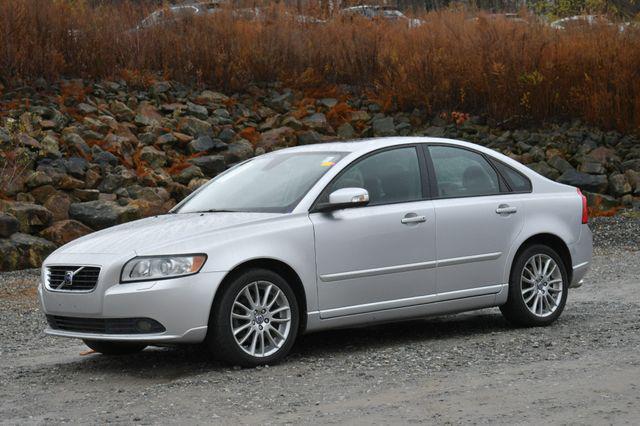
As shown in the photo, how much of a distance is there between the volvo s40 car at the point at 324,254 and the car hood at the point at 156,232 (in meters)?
0.02

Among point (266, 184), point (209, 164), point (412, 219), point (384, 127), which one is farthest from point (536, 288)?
point (384, 127)

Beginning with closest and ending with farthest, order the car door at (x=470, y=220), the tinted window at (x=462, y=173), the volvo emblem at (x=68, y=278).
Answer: the volvo emblem at (x=68, y=278)
the car door at (x=470, y=220)
the tinted window at (x=462, y=173)

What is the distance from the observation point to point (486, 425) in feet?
19.8

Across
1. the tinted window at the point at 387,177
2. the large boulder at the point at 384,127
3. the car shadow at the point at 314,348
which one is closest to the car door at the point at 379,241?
the tinted window at the point at 387,177

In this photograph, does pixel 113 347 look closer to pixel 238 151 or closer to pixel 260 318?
pixel 260 318

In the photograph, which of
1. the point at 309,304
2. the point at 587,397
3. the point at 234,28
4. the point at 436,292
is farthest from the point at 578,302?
the point at 234,28

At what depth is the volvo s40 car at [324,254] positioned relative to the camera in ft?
25.6

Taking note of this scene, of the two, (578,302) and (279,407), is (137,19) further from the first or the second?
(279,407)

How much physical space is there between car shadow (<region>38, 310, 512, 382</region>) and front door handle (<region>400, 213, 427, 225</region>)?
984 millimetres

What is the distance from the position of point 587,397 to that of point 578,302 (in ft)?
16.5

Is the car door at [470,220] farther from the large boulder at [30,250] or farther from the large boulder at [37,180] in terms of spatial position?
the large boulder at [37,180]

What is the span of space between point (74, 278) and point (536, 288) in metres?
3.94

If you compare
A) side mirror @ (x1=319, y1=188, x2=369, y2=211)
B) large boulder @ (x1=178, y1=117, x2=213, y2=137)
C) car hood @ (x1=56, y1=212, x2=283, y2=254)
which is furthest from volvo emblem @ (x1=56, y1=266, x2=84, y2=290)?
large boulder @ (x1=178, y1=117, x2=213, y2=137)

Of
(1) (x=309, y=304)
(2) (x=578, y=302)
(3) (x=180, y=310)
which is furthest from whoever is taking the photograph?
(2) (x=578, y=302)
